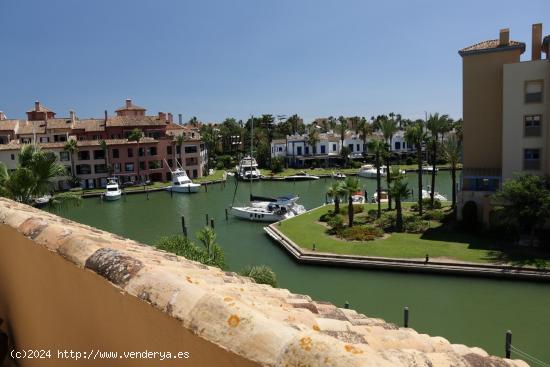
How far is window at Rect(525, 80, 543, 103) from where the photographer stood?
31.4m

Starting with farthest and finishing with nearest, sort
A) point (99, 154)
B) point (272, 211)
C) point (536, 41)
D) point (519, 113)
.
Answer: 1. point (99, 154)
2. point (272, 211)
3. point (536, 41)
4. point (519, 113)

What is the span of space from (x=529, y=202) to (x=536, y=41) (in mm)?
14695

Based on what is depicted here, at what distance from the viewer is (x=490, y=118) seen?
35125 mm

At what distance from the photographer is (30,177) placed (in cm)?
1780

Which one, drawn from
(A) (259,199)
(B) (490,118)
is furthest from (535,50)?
(A) (259,199)

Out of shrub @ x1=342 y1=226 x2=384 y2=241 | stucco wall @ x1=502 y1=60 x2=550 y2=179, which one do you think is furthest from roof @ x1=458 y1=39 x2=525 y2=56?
shrub @ x1=342 y1=226 x2=384 y2=241

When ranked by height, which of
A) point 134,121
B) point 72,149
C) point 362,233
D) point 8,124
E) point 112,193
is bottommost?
point 362,233

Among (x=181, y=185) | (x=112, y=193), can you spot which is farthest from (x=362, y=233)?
(x=112, y=193)

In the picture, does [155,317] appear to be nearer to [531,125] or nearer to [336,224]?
[336,224]

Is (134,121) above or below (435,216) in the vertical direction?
above

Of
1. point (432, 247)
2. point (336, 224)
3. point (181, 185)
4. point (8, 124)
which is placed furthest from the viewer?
point (8, 124)

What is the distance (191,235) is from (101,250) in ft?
123

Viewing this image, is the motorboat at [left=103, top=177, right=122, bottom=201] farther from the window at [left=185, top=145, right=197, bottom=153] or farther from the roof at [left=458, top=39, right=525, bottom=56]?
the roof at [left=458, top=39, right=525, bottom=56]

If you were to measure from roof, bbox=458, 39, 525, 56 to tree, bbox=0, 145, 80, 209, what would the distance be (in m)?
29.6
